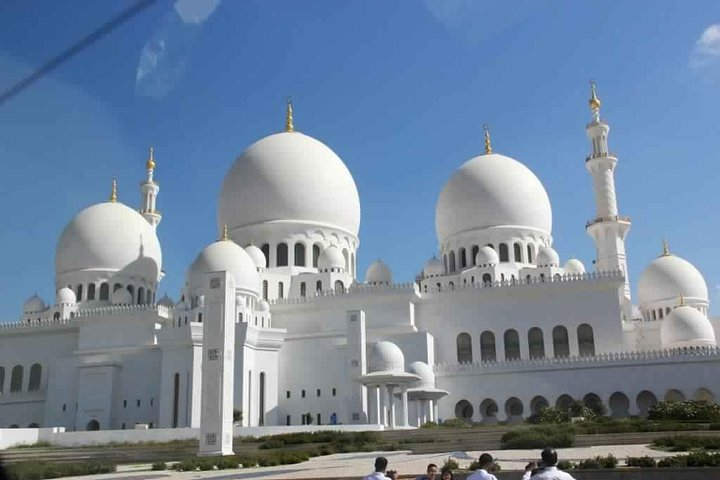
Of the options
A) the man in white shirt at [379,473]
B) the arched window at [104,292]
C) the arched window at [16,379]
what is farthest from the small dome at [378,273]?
the man in white shirt at [379,473]

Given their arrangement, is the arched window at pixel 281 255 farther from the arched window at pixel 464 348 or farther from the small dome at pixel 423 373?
the small dome at pixel 423 373

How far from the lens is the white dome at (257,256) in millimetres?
36656

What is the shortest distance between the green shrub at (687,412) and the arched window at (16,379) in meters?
29.5

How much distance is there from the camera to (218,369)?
2031 cm

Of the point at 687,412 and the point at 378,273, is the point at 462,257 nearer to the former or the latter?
the point at 378,273

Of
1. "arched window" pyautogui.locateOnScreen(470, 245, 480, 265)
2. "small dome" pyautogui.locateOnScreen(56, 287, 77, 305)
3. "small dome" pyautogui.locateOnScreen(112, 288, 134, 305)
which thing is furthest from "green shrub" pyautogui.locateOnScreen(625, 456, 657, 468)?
"small dome" pyautogui.locateOnScreen(56, 287, 77, 305)

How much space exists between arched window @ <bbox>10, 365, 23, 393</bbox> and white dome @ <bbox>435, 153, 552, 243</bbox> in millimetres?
22540

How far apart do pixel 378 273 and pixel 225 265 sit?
7802 mm

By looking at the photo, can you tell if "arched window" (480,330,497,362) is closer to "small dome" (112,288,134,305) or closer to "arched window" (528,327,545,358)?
"arched window" (528,327,545,358)

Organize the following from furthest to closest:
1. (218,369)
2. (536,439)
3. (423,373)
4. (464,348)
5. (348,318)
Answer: (464,348)
(348,318)
(423,373)
(218,369)
(536,439)

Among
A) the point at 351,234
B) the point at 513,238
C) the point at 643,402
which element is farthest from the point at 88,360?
the point at 643,402

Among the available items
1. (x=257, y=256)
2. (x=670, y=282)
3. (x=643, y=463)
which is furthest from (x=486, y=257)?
(x=643, y=463)

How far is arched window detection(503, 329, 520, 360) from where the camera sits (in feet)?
111

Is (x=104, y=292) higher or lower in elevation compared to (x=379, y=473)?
higher
